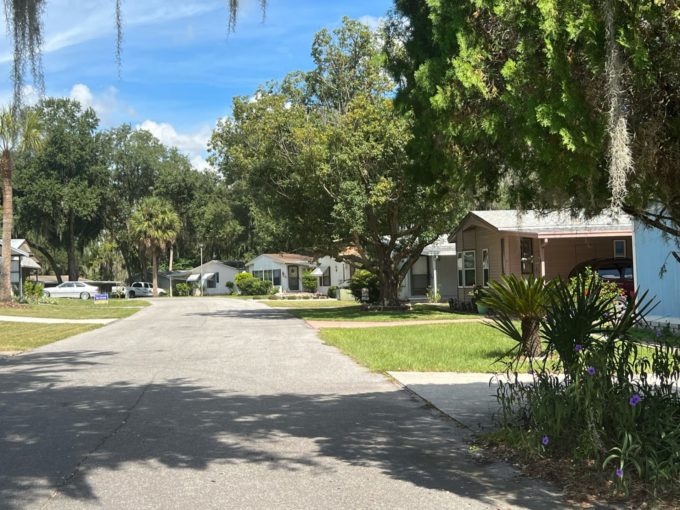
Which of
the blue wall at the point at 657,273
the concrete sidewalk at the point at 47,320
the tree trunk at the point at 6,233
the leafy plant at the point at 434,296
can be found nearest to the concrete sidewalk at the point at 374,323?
the blue wall at the point at 657,273

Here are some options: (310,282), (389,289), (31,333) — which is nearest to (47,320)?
(31,333)

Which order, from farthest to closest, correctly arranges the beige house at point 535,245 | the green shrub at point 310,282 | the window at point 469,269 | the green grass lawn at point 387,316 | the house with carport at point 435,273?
the green shrub at point 310,282 → the house with carport at point 435,273 → the window at point 469,269 → the green grass lawn at point 387,316 → the beige house at point 535,245

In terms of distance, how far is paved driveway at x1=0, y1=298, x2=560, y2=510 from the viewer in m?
5.05

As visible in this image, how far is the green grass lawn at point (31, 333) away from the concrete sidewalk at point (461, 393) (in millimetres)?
10842

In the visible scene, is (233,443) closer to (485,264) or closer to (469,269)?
(485,264)

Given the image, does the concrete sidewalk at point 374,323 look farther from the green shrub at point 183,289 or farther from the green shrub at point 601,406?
the green shrub at point 183,289

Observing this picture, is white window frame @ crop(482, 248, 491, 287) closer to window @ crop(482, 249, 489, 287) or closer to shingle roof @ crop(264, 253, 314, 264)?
window @ crop(482, 249, 489, 287)

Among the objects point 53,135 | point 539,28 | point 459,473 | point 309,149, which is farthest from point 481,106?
point 53,135

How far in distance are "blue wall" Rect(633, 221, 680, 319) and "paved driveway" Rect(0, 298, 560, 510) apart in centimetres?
912

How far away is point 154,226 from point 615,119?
6509 cm

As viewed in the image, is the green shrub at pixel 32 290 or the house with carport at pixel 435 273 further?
the green shrub at pixel 32 290

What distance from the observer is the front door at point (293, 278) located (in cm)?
6338

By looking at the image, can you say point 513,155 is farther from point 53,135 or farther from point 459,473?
point 53,135

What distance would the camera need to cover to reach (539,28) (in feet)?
15.0
